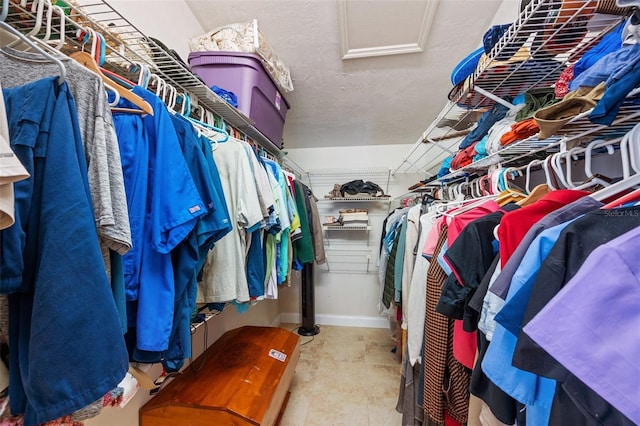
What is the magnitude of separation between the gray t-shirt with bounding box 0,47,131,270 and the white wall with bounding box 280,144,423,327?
2.43m

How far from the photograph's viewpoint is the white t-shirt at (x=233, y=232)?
0.85 meters

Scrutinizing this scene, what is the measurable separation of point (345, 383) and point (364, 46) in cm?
224

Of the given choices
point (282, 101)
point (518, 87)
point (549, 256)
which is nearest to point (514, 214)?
point (549, 256)

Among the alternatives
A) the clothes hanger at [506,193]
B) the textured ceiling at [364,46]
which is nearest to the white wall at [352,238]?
the textured ceiling at [364,46]

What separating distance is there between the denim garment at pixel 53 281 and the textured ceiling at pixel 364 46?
120cm

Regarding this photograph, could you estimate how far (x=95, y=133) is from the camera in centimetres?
47

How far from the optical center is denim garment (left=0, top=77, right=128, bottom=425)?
36 centimetres

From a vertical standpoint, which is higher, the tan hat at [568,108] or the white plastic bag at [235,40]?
the white plastic bag at [235,40]

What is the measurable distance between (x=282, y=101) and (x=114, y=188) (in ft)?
4.57

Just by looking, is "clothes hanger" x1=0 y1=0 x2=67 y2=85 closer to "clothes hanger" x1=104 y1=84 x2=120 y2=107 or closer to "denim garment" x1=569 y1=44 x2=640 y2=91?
"clothes hanger" x1=104 y1=84 x2=120 y2=107

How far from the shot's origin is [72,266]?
378 mm

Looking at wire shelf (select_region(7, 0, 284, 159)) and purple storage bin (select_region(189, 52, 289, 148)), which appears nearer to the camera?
wire shelf (select_region(7, 0, 284, 159))

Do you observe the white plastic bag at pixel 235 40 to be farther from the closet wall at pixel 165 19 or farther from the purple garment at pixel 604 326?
the purple garment at pixel 604 326

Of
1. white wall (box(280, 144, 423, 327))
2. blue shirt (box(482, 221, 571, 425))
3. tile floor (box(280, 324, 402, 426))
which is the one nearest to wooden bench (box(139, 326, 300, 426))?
tile floor (box(280, 324, 402, 426))
